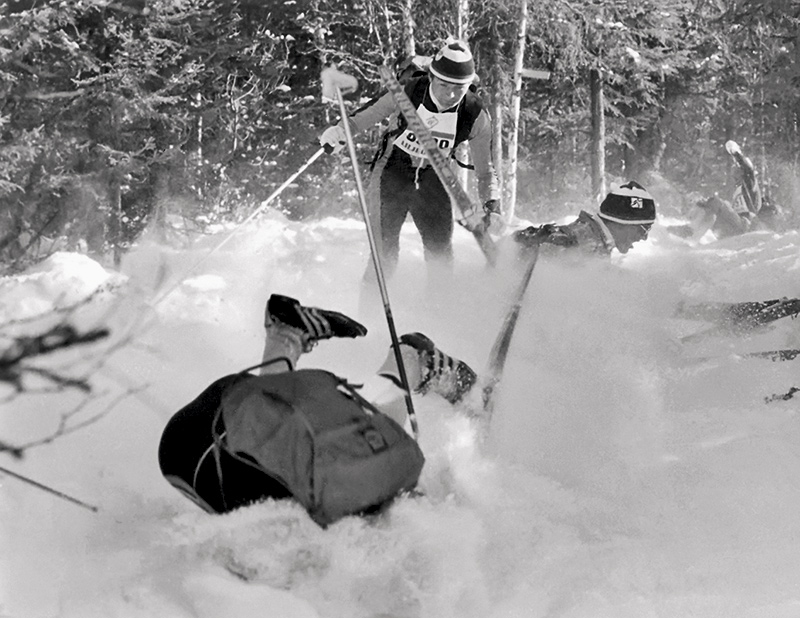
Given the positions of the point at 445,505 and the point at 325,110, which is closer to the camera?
the point at 445,505

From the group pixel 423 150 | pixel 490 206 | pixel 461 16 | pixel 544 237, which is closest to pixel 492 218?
pixel 490 206

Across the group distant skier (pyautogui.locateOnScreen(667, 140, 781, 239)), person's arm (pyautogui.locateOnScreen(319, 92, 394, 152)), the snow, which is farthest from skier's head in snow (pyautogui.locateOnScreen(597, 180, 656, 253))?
distant skier (pyautogui.locateOnScreen(667, 140, 781, 239))

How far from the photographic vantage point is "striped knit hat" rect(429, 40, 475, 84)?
5691 millimetres

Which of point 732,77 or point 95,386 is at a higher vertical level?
point 95,386

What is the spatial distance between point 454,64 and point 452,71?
5 centimetres

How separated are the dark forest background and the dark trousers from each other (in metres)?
4.24

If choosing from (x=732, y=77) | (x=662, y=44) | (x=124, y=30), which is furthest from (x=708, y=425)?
(x=732, y=77)

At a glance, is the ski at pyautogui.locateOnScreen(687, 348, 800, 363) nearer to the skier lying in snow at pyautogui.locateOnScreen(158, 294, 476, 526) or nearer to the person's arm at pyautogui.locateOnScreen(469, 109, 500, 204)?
the person's arm at pyautogui.locateOnScreen(469, 109, 500, 204)

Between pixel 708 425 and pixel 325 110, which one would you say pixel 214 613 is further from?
pixel 325 110

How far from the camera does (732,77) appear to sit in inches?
950

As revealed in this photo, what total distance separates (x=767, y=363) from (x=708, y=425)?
112cm

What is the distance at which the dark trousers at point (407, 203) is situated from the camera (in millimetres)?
6281

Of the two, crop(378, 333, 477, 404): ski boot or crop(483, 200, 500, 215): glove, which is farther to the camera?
crop(483, 200, 500, 215): glove

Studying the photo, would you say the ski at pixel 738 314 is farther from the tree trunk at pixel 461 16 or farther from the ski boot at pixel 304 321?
the tree trunk at pixel 461 16
